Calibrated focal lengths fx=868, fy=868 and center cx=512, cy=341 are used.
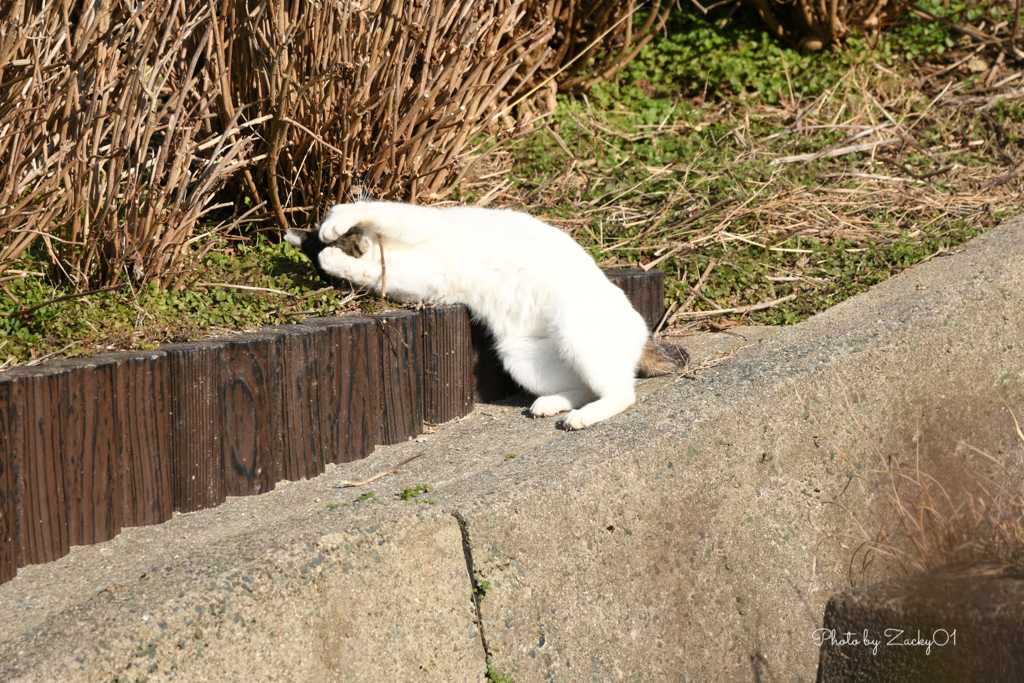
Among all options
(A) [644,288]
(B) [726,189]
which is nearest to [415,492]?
(A) [644,288]

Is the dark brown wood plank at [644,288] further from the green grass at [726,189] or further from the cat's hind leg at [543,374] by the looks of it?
the cat's hind leg at [543,374]

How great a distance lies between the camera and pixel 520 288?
3.15 metres

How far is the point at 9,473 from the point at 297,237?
1413 millimetres

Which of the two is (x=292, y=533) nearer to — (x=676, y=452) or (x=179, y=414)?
(x=179, y=414)

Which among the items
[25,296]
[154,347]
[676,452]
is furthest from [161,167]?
[676,452]

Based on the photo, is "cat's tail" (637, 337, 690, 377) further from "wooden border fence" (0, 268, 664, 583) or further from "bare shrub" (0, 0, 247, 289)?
"bare shrub" (0, 0, 247, 289)

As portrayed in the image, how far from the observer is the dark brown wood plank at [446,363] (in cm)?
302

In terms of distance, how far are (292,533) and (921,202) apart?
379 centimetres

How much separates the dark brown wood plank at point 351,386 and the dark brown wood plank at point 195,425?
36 centimetres

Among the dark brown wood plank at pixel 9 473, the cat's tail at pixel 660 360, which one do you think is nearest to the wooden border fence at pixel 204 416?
the dark brown wood plank at pixel 9 473

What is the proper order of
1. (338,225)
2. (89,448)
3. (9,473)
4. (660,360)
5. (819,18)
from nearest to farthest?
1. (9,473)
2. (89,448)
3. (338,225)
4. (660,360)
5. (819,18)

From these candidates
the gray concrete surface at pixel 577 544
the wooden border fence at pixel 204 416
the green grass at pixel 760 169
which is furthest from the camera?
the green grass at pixel 760 169

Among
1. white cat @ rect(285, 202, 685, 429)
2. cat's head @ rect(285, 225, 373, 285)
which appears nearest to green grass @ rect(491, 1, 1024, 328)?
white cat @ rect(285, 202, 685, 429)

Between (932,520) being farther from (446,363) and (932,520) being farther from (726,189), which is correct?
(726,189)
